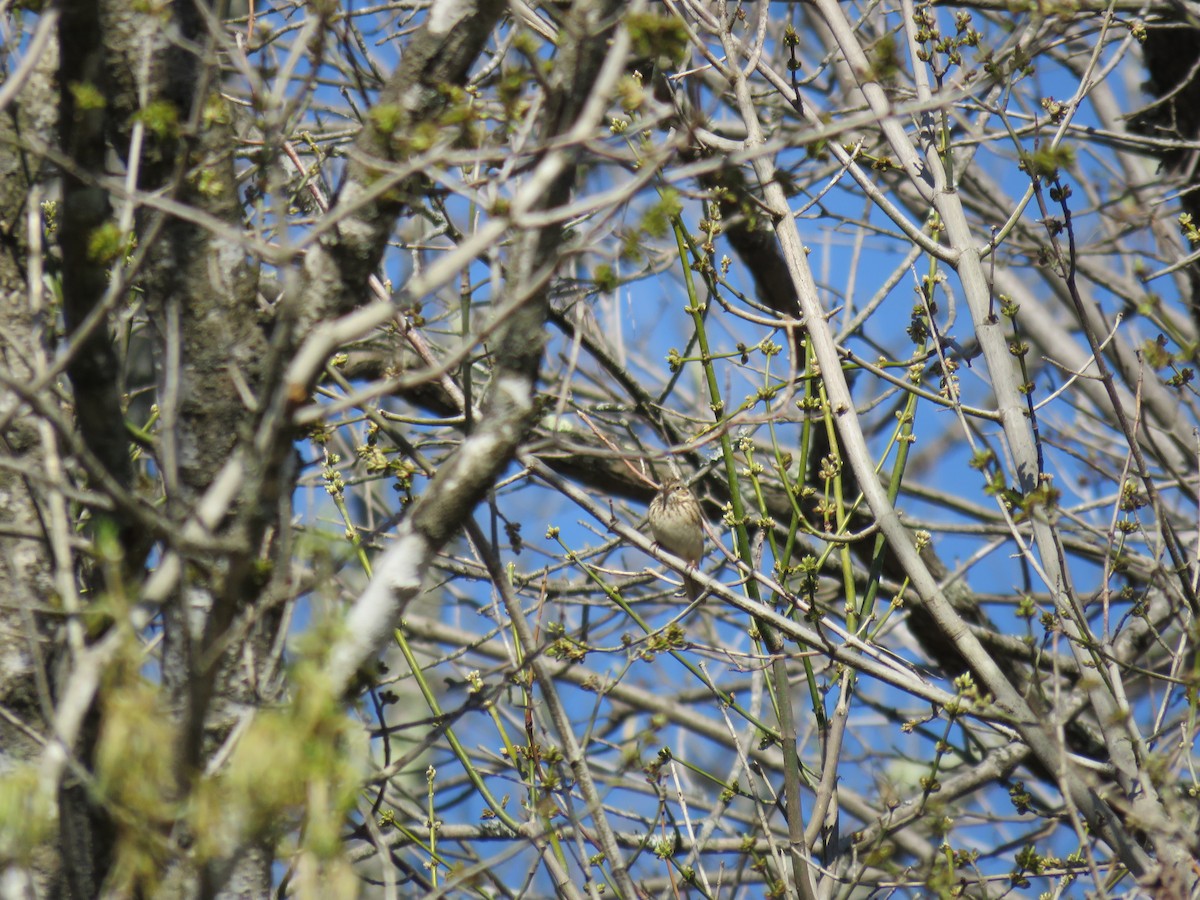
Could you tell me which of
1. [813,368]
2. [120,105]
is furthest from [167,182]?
[813,368]

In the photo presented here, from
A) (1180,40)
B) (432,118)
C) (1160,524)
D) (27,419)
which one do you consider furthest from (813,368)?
(1180,40)

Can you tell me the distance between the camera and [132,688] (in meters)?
1.64

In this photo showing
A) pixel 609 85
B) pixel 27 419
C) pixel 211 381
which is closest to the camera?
pixel 609 85

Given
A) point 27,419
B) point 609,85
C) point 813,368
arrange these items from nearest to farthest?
point 609,85 → point 27,419 → point 813,368

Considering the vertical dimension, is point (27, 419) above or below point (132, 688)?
above

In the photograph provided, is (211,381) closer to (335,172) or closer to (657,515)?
(657,515)

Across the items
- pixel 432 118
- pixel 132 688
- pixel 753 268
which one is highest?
pixel 753 268

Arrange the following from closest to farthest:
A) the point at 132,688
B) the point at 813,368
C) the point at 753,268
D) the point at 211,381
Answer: the point at 132,688, the point at 211,381, the point at 813,368, the point at 753,268

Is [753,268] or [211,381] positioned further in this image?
[753,268]

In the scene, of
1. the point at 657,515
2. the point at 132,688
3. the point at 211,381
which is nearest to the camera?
the point at 132,688

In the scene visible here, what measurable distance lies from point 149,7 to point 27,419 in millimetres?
1135

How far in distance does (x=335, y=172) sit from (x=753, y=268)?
2201mm

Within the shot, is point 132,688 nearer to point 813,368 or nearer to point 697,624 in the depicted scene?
point 813,368

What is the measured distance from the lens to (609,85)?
2.04 metres
